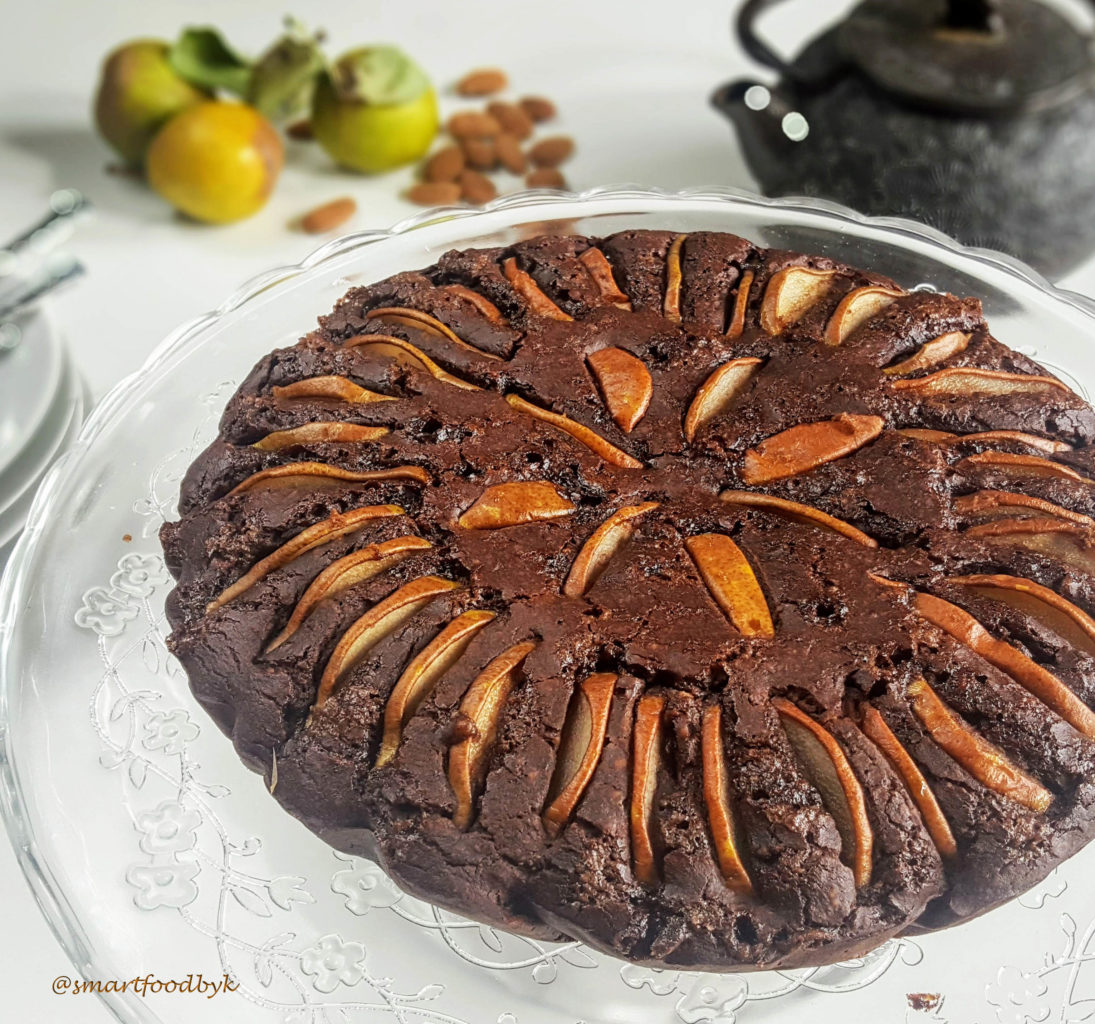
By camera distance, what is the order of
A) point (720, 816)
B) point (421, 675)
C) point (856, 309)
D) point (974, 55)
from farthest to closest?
point (974, 55) < point (856, 309) < point (421, 675) < point (720, 816)

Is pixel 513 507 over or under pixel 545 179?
over

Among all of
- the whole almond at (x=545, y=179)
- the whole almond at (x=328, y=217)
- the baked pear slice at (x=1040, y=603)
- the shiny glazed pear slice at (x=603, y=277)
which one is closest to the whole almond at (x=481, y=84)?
the whole almond at (x=545, y=179)

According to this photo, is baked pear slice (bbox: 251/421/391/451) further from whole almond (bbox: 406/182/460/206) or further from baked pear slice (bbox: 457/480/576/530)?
whole almond (bbox: 406/182/460/206)

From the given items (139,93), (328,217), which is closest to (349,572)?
(328,217)

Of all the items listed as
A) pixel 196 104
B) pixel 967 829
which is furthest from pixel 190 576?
pixel 196 104

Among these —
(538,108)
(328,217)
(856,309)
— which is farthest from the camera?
(538,108)

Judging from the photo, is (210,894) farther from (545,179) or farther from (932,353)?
(545,179)

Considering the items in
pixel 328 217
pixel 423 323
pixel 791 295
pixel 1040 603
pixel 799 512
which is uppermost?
pixel 423 323

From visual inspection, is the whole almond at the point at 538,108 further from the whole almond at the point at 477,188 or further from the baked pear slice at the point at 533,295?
the baked pear slice at the point at 533,295
